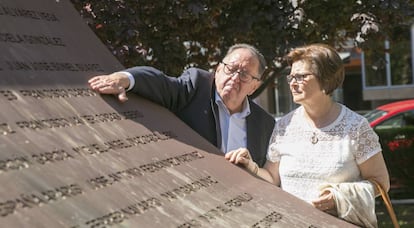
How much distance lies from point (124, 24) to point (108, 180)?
3.19m

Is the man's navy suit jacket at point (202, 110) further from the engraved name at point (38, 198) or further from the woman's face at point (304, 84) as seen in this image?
the engraved name at point (38, 198)

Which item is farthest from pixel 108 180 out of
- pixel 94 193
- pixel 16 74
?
pixel 16 74

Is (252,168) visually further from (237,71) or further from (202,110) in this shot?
(237,71)

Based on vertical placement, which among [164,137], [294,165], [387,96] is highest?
[164,137]

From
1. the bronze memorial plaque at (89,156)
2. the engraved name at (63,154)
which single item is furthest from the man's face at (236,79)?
the engraved name at (63,154)

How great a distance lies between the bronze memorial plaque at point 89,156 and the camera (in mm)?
2387

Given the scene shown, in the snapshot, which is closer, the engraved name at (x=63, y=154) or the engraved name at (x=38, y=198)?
the engraved name at (x=38, y=198)

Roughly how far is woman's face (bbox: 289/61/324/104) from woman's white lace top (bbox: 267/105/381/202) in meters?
0.16

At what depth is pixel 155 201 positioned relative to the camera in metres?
2.68

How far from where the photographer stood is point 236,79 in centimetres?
394

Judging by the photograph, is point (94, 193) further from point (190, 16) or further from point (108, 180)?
point (190, 16)

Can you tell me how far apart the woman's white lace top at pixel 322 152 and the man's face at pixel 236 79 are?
521 millimetres

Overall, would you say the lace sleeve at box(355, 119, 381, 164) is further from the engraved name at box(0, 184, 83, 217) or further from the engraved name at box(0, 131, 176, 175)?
the engraved name at box(0, 184, 83, 217)

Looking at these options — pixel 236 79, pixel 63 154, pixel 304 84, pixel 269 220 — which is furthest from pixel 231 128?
pixel 63 154
